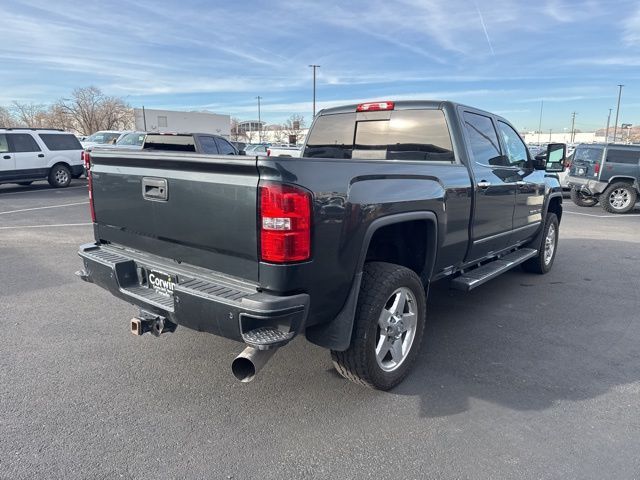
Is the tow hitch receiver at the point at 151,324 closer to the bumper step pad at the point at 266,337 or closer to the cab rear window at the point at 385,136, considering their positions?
the bumper step pad at the point at 266,337

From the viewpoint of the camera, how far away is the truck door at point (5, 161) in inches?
536

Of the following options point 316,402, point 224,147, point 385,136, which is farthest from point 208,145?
point 316,402

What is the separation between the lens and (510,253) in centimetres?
549

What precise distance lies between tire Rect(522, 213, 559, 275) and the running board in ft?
1.14

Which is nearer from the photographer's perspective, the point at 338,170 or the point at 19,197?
the point at 338,170

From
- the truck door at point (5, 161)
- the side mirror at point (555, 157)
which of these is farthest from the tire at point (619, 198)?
the truck door at point (5, 161)

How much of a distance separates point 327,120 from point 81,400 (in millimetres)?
3452

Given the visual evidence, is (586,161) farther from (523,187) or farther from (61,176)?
(61,176)

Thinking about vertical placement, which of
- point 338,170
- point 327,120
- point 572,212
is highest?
point 327,120

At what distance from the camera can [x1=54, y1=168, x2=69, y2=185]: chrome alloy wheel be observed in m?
15.1

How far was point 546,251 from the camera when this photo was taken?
20.8 feet

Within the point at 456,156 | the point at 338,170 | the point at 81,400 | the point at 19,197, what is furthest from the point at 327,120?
the point at 19,197

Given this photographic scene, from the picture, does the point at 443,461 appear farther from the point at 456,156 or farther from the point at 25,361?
the point at 25,361

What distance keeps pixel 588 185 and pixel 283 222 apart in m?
13.3
